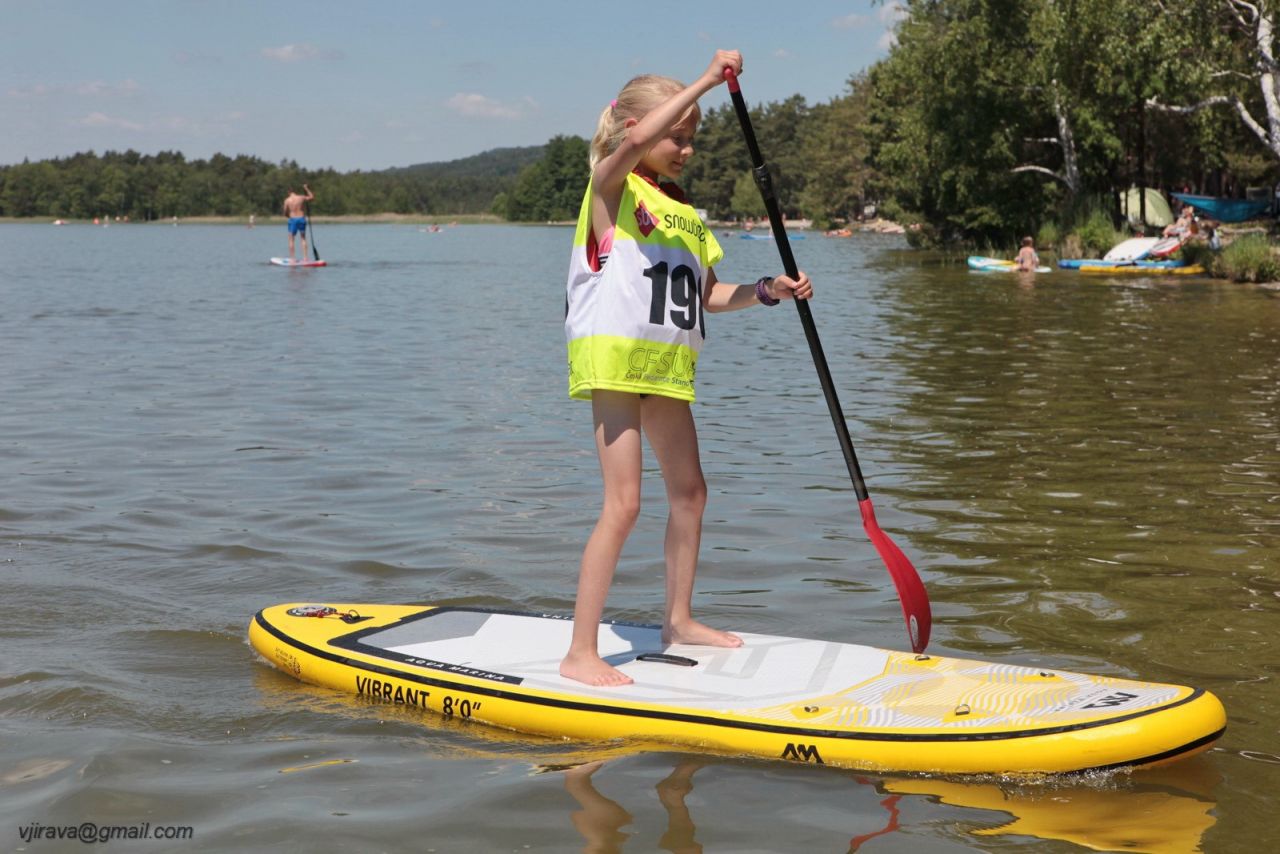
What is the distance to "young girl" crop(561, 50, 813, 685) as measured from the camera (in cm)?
454

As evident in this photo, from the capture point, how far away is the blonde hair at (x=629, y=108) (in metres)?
4.58

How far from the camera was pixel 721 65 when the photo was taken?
439cm

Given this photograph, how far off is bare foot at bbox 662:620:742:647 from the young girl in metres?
0.37

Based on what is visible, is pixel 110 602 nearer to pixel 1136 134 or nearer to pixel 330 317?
pixel 330 317

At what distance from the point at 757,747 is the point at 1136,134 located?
41772 millimetres

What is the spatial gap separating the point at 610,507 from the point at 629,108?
1.37 m

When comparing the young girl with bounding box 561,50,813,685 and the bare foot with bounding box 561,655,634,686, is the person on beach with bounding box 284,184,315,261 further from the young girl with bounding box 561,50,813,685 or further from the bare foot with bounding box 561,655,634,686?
the bare foot with bounding box 561,655,634,686

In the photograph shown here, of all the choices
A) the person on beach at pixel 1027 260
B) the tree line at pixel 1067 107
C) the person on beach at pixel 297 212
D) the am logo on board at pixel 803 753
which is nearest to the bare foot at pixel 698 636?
the am logo on board at pixel 803 753

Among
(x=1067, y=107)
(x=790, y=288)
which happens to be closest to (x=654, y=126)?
(x=790, y=288)

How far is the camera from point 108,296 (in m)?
29.1

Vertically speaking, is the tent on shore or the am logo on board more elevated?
the tent on shore

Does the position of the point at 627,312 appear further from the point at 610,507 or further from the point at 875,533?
the point at 875,533

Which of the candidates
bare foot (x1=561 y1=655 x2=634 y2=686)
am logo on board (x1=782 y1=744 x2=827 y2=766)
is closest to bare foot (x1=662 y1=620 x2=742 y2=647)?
bare foot (x1=561 y1=655 x2=634 y2=686)

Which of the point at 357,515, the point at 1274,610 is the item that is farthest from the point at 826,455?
the point at 1274,610
